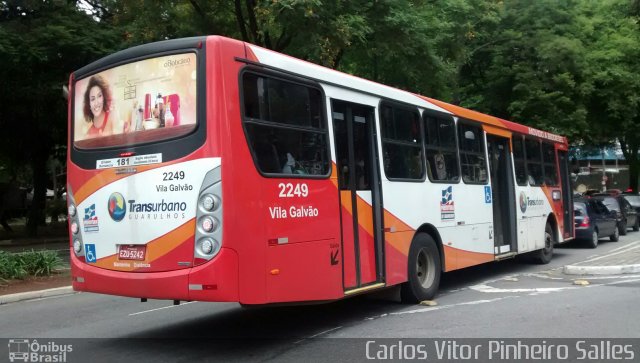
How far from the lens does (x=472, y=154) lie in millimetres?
10594

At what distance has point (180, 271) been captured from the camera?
5797 mm

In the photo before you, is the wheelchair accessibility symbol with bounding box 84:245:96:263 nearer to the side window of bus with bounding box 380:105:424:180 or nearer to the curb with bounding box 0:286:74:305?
the side window of bus with bounding box 380:105:424:180

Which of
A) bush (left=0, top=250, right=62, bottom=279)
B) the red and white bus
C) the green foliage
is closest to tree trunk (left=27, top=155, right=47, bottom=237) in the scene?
the green foliage

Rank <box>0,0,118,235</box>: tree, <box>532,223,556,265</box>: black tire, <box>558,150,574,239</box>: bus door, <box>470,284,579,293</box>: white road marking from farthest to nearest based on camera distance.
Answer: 1. <box>0,0,118,235</box>: tree
2. <box>558,150,574,239</box>: bus door
3. <box>532,223,556,265</box>: black tire
4. <box>470,284,579,293</box>: white road marking

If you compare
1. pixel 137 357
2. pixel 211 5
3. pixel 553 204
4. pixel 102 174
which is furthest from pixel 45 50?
pixel 553 204

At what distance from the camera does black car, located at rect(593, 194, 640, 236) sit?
72.9ft

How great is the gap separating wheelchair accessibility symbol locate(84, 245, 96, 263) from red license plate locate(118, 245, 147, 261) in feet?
1.38

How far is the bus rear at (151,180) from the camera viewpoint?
5742 mm

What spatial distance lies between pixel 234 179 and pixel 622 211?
2166cm

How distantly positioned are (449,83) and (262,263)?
15.6 meters

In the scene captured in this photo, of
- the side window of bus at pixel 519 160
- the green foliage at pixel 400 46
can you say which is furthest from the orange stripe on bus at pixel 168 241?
the side window of bus at pixel 519 160

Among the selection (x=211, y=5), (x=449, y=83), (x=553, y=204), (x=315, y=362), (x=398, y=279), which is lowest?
(x=315, y=362)

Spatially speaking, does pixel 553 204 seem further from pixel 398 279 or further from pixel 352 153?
pixel 352 153

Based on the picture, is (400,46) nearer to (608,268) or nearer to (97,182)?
(608,268)
